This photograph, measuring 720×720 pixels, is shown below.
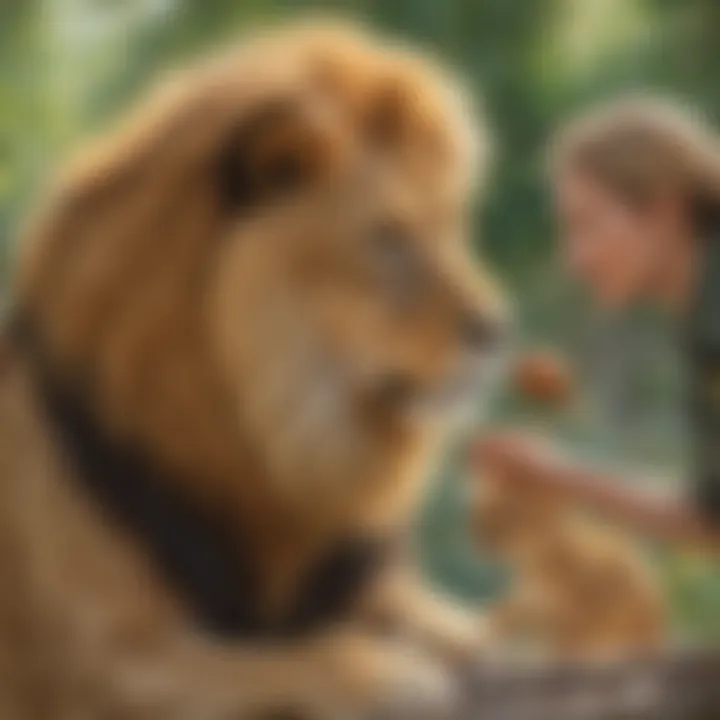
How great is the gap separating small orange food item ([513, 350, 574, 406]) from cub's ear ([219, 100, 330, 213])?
0.24 metres

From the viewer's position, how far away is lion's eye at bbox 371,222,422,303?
1.41m

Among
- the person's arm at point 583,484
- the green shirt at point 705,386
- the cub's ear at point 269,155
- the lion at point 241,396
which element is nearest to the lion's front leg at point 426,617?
the lion at point 241,396

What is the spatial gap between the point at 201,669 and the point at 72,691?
0.10 meters

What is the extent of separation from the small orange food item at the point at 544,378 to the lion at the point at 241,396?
38mm

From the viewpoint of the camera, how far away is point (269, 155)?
55.8 inches

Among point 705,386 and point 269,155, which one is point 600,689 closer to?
point 705,386

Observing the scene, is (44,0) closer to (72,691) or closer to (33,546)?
(33,546)

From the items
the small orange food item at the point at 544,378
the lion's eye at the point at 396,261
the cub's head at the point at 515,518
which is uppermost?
the lion's eye at the point at 396,261

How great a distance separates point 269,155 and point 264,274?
0.10 meters

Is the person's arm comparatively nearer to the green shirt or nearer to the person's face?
the green shirt

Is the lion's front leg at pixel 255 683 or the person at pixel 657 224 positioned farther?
the person at pixel 657 224

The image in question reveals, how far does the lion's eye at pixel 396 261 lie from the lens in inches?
55.4

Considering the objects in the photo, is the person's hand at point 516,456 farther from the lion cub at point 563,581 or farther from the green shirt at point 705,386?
the green shirt at point 705,386

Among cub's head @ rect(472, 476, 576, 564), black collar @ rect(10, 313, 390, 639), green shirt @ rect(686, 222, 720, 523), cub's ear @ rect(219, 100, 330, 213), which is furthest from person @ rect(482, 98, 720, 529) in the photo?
black collar @ rect(10, 313, 390, 639)
